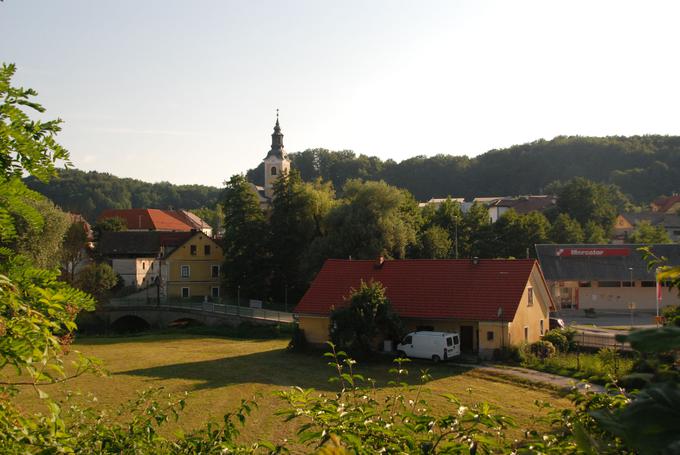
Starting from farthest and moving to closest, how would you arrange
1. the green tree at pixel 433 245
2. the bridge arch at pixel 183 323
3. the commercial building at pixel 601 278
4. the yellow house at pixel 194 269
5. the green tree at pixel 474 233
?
the green tree at pixel 474 233
the yellow house at pixel 194 269
the green tree at pixel 433 245
the commercial building at pixel 601 278
the bridge arch at pixel 183 323

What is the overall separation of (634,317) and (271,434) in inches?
1576

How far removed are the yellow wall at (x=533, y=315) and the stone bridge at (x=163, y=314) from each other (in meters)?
20.3

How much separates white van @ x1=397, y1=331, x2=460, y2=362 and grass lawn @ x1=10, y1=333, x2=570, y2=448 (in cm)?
53

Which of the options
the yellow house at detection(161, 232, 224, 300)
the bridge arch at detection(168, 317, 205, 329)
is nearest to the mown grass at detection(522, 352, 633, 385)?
the bridge arch at detection(168, 317, 205, 329)

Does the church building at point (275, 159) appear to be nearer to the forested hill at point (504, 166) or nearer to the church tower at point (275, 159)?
the church tower at point (275, 159)

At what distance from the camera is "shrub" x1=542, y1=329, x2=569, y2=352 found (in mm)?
31547

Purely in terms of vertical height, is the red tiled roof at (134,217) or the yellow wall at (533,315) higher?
the red tiled roof at (134,217)

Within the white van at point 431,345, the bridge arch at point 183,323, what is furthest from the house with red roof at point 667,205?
the white van at point 431,345

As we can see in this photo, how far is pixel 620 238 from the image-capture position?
307ft

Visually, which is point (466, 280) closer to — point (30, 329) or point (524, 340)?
point (524, 340)

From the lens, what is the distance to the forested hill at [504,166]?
523ft

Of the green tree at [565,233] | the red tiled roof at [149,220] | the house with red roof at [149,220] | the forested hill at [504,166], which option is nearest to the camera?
the green tree at [565,233]

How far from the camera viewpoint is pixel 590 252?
53.1 metres

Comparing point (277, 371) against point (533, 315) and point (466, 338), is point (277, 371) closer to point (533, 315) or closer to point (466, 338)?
point (466, 338)
